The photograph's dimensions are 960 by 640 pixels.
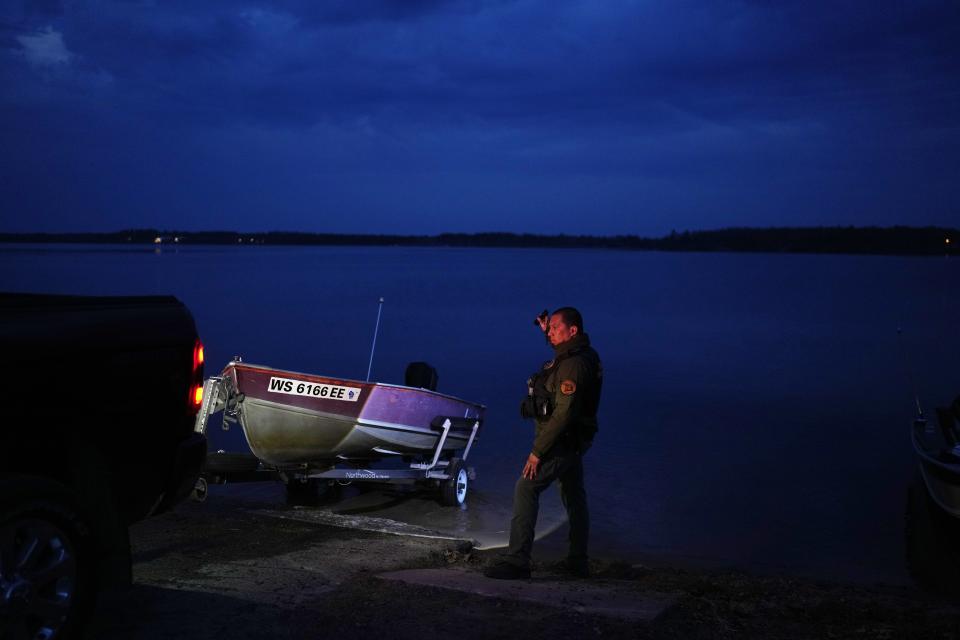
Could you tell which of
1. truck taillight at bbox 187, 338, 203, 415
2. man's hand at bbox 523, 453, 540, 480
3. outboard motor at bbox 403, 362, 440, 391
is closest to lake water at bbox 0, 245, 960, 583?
outboard motor at bbox 403, 362, 440, 391

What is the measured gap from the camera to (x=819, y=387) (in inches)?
961

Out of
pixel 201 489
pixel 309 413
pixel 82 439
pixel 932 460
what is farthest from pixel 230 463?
pixel 932 460

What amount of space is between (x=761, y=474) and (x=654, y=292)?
66.2m

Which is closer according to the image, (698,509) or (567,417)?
(567,417)

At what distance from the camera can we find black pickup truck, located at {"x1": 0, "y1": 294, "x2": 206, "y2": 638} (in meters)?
3.96

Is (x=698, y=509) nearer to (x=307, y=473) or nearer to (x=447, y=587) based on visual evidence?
(x=307, y=473)

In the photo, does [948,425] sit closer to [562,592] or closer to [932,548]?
[932,548]

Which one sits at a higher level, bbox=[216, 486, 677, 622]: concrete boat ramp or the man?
the man

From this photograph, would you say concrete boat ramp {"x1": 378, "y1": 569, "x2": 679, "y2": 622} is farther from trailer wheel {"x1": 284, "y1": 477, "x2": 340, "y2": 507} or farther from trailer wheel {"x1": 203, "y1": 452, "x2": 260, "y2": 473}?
trailer wheel {"x1": 284, "y1": 477, "x2": 340, "y2": 507}

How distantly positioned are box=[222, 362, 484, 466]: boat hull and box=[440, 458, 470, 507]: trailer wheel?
0.94 meters

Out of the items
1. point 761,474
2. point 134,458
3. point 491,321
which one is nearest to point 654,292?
point 491,321

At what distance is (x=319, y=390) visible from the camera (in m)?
9.66

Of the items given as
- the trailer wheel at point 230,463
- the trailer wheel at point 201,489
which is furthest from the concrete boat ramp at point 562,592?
the trailer wheel at point 201,489

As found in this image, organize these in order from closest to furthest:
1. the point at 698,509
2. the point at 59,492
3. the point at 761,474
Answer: the point at 59,492, the point at 698,509, the point at 761,474
